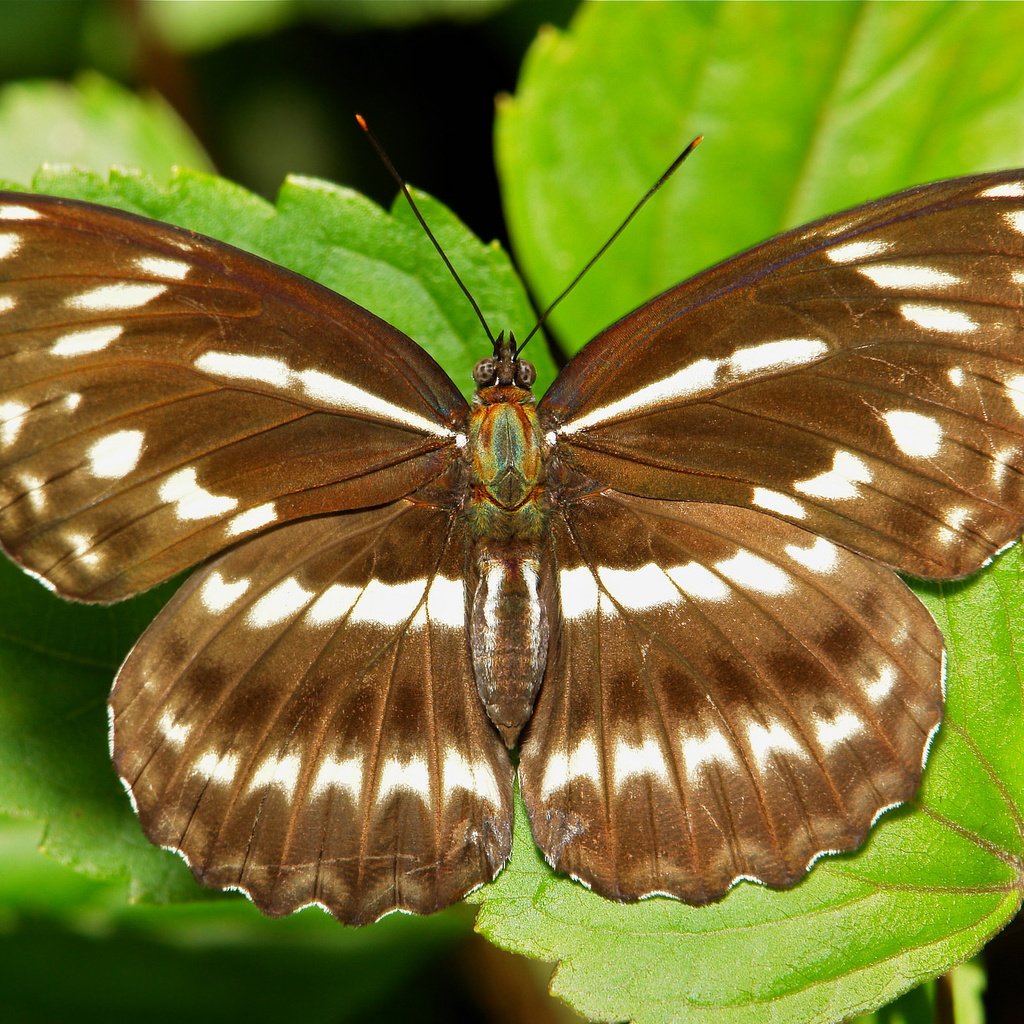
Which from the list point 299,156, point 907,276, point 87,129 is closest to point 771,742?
point 907,276

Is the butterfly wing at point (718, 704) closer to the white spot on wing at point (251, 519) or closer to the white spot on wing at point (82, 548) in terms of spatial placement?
the white spot on wing at point (251, 519)

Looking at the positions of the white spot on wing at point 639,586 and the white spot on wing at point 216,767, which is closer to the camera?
the white spot on wing at point 216,767

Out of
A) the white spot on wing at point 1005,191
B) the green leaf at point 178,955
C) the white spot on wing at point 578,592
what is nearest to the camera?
the white spot on wing at point 1005,191

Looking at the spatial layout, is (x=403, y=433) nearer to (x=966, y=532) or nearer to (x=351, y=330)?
(x=351, y=330)

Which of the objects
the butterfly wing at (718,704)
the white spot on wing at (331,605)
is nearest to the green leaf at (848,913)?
the butterfly wing at (718,704)

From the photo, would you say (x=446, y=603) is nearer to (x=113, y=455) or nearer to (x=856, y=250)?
(x=113, y=455)

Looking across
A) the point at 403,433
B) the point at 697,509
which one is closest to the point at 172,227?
the point at 403,433
